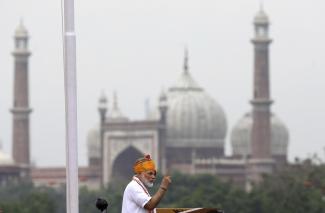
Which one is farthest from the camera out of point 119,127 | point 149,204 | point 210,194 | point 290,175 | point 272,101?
point 119,127

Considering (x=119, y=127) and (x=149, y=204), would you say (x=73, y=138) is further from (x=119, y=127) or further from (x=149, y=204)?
(x=119, y=127)

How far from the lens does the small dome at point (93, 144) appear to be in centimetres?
12412

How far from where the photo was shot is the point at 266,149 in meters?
113

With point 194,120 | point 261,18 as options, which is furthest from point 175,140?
point 261,18

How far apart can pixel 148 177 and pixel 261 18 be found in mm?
109545

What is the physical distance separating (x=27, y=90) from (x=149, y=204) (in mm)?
107782

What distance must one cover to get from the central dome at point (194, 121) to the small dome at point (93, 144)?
5649 mm

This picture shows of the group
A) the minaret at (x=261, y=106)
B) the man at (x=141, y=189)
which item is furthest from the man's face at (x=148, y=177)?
the minaret at (x=261, y=106)

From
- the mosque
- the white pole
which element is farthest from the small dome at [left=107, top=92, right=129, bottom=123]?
the white pole

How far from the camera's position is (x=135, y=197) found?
34.8ft

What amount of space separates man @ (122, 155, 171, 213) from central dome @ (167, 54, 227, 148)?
4243 inches

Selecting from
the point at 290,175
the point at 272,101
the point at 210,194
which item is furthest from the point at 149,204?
the point at 272,101

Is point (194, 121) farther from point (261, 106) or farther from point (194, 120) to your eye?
point (261, 106)

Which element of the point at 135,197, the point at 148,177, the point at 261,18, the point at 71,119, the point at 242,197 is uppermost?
the point at 261,18
